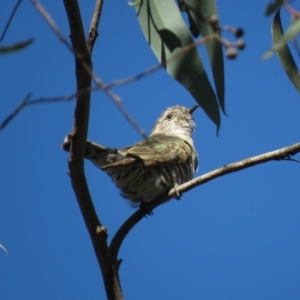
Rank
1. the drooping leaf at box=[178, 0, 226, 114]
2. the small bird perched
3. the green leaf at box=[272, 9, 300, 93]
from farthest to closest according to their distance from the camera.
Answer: the small bird perched
the green leaf at box=[272, 9, 300, 93]
the drooping leaf at box=[178, 0, 226, 114]

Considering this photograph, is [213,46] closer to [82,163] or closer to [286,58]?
[286,58]

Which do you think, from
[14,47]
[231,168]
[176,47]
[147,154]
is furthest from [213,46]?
[147,154]

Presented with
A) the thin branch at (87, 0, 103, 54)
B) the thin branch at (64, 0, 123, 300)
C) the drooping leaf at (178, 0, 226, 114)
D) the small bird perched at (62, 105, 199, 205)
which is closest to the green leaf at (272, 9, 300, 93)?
the drooping leaf at (178, 0, 226, 114)

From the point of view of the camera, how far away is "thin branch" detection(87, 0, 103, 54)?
244 cm

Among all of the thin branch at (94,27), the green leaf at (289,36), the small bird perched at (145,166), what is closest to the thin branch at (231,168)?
the thin branch at (94,27)

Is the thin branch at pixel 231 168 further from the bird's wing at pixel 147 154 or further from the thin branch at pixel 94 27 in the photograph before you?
the bird's wing at pixel 147 154

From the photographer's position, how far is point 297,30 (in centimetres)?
137

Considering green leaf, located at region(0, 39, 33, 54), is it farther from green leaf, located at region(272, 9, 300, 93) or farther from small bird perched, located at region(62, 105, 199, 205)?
small bird perched, located at region(62, 105, 199, 205)

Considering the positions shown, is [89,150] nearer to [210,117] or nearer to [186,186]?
[186,186]

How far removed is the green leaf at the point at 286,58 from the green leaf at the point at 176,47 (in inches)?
12.4

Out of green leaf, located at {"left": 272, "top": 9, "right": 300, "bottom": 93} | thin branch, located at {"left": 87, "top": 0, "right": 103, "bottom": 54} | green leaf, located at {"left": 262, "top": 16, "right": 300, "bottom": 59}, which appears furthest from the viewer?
green leaf, located at {"left": 272, "top": 9, "right": 300, "bottom": 93}

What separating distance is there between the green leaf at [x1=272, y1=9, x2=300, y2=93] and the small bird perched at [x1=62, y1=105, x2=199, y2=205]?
4.03ft

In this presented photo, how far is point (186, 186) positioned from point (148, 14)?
2.46 feet

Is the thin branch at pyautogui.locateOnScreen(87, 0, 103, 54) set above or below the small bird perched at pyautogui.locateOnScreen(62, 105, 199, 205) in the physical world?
below
